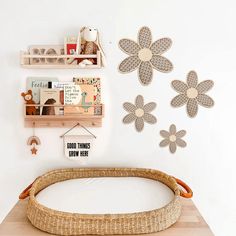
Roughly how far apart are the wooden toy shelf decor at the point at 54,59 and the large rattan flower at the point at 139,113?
1.11 ft

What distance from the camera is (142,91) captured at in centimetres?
194

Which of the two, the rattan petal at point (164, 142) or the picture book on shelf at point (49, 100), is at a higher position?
the picture book on shelf at point (49, 100)

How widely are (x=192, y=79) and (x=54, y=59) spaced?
90cm

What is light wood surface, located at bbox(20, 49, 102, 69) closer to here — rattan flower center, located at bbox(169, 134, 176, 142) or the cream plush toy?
the cream plush toy

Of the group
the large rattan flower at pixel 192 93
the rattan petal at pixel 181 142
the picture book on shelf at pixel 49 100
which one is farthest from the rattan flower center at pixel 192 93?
the picture book on shelf at pixel 49 100

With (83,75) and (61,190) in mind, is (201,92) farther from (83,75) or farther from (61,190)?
(61,190)

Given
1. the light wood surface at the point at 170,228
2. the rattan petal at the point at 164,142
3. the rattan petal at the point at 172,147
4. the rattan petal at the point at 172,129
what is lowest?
the light wood surface at the point at 170,228

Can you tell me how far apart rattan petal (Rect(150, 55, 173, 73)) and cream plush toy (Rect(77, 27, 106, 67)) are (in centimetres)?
34

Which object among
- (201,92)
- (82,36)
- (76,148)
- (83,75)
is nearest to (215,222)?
(201,92)

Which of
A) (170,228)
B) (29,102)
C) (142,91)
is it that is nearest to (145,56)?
(142,91)

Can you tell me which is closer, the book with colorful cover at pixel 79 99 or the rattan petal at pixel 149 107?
the book with colorful cover at pixel 79 99

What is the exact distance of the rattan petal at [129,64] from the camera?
1918mm

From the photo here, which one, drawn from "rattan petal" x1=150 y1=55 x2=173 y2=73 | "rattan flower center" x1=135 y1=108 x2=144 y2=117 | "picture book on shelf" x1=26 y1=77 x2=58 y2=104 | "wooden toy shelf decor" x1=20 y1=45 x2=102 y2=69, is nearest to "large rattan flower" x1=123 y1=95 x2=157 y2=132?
"rattan flower center" x1=135 y1=108 x2=144 y2=117

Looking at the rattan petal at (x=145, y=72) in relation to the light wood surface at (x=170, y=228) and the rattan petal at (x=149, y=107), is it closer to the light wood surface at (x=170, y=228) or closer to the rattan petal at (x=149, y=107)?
the rattan petal at (x=149, y=107)
